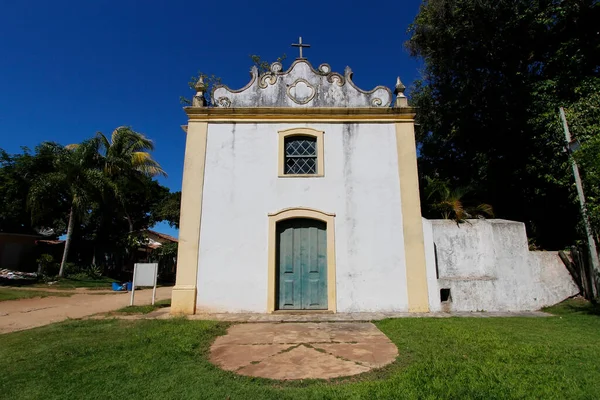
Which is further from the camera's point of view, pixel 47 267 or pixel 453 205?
pixel 47 267

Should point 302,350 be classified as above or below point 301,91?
below

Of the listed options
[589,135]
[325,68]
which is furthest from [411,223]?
[589,135]

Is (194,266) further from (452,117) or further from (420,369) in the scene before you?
(452,117)

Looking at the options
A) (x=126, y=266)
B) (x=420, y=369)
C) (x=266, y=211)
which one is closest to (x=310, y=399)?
(x=420, y=369)

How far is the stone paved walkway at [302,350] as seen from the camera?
3.59 metres

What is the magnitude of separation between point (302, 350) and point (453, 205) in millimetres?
5362

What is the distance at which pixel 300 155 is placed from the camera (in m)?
7.92

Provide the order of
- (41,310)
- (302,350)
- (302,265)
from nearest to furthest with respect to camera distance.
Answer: (302,350) → (302,265) → (41,310)

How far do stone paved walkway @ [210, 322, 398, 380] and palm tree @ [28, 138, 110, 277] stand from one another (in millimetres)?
14394

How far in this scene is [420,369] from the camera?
3.45 meters

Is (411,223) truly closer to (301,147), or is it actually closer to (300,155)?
(300,155)

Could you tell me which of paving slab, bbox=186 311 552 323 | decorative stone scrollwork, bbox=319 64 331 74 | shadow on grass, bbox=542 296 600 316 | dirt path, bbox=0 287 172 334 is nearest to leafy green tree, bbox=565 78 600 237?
shadow on grass, bbox=542 296 600 316

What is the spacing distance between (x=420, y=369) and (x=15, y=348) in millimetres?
5337

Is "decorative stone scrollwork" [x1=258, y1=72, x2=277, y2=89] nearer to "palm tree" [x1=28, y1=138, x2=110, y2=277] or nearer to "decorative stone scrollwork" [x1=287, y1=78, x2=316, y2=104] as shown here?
"decorative stone scrollwork" [x1=287, y1=78, x2=316, y2=104]
